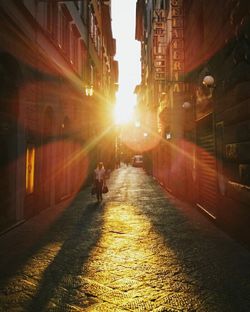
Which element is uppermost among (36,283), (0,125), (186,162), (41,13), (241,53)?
(41,13)

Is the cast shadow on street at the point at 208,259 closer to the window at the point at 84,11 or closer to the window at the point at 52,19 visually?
the window at the point at 52,19

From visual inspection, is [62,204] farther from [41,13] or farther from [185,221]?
[41,13]

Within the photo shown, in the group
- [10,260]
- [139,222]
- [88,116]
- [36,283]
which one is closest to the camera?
[36,283]

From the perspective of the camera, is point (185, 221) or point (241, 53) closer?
point (241, 53)

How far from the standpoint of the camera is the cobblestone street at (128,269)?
165 inches

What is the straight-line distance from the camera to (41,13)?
447 inches

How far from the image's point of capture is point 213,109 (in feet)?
29.8

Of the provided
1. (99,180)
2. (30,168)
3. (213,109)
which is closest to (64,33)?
(99,180)

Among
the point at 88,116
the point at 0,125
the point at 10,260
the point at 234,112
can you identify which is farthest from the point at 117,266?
the point at 88,116

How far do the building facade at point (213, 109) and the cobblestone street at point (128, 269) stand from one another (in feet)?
4.03

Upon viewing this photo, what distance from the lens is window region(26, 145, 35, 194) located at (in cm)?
1035

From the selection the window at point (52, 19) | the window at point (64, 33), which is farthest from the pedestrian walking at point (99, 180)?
the window at point (64, 33)

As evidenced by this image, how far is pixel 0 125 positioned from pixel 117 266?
5.11 metres

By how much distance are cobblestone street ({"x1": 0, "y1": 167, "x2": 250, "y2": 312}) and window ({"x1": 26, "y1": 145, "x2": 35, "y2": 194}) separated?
150 centimetres
